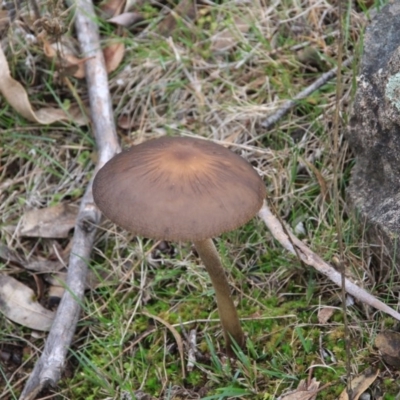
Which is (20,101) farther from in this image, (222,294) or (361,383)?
(361,383)

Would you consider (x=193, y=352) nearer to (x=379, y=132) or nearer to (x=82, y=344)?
(x=82, y=344)

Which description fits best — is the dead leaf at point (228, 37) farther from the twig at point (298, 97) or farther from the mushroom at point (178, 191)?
the mushroom at point (178, 191)

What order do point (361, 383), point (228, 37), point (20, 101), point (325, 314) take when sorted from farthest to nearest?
1. point (228, 37)
2. point (20, 101)
3. point (325, 314)
4. point (361, 383)

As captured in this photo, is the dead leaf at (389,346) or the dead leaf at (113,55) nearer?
the dead leaf at (389,346)

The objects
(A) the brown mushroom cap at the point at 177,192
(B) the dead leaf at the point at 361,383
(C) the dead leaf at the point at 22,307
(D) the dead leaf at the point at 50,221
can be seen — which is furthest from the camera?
(D) the dead leaf at the point at 50,221

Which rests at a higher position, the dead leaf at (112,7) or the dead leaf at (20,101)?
the dead leaf at (112,7)

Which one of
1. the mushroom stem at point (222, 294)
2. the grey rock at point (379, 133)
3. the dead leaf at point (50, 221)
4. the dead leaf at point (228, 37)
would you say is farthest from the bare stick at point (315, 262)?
the dead leaf at point (228, 37)

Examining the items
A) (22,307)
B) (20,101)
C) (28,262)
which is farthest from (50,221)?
(20,101)
